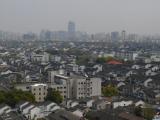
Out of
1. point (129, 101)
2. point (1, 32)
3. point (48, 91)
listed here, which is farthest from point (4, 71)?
point (1, 32)

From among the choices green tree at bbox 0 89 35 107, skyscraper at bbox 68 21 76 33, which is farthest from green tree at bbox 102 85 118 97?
skyscraper at bbox 68 21 76 33

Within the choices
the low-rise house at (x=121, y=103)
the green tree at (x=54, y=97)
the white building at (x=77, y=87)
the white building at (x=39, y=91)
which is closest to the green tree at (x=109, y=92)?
the white building at (x=77, y=87)

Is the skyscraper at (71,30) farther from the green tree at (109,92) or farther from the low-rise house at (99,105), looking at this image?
the low-rise house at (99,105)

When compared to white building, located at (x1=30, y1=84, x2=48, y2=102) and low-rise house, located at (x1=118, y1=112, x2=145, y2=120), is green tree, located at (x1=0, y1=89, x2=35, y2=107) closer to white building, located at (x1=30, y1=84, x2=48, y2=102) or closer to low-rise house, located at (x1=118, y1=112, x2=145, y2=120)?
white building, located at (x1=30, y1=84, x2=48, y2=102)

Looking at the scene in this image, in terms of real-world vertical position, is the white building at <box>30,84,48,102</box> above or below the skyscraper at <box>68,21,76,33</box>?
below

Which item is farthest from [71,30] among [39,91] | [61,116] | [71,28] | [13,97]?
[61,116]

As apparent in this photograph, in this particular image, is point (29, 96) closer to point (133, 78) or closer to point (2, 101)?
point (2, 101)

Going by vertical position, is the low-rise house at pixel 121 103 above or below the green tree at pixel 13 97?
below

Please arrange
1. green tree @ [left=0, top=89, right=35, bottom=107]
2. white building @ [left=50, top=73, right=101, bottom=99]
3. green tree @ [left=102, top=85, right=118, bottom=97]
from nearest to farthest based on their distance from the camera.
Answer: green tree @ [left=0, top=89, right=35, bottom=107] < white building @ [left=50, top=73, right=101, bottom=99] < green tree @ [left=102, top=85, right=118, bottom=97]

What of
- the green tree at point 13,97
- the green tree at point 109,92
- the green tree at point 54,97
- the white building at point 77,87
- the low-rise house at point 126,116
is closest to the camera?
the low-rise house at point 126,116

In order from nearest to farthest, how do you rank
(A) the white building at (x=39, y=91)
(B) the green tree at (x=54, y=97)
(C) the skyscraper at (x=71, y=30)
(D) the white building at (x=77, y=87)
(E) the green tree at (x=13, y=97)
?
1. (E) the green tree at (x=13, y=97)
2. (B) the green tree at (x=54, y=97)
3. (A) the white building at (x=39, y=91)
4. (D) the white building at (x=77, y=87)
5. (C) the skyscraper at (x=71, y=30)

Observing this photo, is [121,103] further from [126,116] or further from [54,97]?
[126,116]

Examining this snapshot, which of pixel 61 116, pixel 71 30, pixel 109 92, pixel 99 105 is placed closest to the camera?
pixel 61 116

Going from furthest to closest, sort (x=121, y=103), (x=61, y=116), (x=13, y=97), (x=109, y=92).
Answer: (x=109, y=92) → (x=121, y=103) → (x=13, y=97) → (x=61, y=116)
